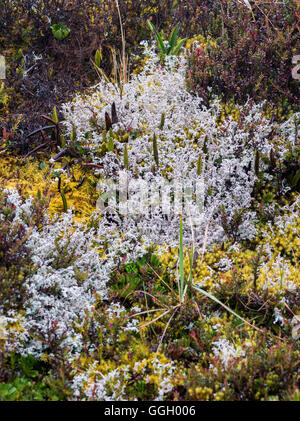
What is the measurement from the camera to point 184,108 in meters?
4.64

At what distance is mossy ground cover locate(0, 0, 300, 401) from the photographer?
2.48 m

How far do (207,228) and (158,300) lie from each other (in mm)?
798

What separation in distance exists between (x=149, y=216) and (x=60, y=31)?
3186 mm

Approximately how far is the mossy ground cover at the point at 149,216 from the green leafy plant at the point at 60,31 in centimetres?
11

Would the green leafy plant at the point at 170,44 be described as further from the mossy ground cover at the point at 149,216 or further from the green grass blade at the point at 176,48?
the mossy ground cover at the point at 149,216

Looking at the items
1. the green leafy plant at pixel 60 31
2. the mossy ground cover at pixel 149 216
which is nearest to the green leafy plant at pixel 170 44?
the mossy ground cover at pixel 149 216

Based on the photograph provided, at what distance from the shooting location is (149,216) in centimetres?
374

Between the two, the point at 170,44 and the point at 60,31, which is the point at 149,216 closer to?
the point at 170,44

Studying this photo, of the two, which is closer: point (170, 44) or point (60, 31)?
point (60, 31)

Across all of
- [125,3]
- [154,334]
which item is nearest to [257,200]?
[154,334]

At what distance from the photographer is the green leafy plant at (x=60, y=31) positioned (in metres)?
5.44
